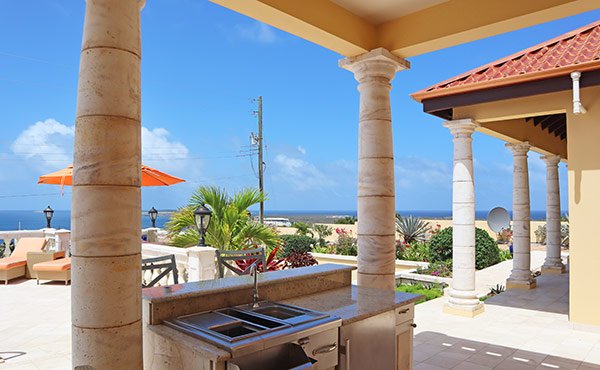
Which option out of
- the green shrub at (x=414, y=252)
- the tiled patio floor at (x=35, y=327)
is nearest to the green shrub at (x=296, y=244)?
the green shrub at (x=414, y=252)

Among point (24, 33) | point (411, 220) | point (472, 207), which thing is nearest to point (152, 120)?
point (24, 33)

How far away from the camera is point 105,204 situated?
228 centimetres

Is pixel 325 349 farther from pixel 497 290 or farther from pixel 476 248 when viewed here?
pixel 476 248

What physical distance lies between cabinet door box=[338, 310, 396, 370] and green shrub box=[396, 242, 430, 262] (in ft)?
30.6

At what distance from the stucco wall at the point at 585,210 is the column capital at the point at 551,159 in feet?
16.4

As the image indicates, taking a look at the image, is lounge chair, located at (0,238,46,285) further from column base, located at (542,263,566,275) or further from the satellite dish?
the satellite dish

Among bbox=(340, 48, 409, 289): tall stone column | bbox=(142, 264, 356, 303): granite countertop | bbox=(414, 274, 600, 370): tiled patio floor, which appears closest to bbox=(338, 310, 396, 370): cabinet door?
bbox=(142, 264, 356, 303): granite countertop

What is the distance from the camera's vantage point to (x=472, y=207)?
7156 mm

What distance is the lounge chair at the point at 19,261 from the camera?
344 inches

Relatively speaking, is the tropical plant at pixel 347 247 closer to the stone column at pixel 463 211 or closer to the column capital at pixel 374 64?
the stone column at pixel 463 211

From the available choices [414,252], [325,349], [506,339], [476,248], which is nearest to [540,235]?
[476,248]

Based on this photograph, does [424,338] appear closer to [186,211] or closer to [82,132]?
[186,211]

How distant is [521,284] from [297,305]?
7240 mm

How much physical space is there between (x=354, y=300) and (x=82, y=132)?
2.27m
